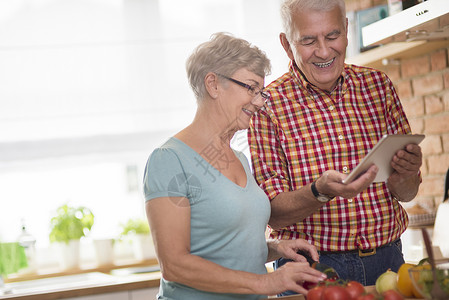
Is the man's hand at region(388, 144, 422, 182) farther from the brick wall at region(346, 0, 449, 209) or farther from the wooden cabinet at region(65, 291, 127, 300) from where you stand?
the wooden cabinet at region(65, 291, 127, 300)

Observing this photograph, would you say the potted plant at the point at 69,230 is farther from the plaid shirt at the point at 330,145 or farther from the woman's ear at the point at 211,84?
the woman's ear at the point at 211,84

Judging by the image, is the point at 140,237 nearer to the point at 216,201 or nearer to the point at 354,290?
the point at 216,201

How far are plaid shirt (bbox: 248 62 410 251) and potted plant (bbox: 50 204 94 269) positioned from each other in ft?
5.84

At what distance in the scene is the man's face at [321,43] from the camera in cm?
174

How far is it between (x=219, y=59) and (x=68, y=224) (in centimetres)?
208

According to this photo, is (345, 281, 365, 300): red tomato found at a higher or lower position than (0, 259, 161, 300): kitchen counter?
higher

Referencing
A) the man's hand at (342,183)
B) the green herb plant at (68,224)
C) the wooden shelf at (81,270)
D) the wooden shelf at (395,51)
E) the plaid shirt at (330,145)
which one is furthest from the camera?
the green herb plant at (68,224)

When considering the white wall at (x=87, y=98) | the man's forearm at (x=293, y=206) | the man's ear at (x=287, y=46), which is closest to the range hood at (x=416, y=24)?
the man's ear at (x=287, y=46)

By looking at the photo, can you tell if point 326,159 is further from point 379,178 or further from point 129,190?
point 129,190

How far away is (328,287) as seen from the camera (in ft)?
4.13

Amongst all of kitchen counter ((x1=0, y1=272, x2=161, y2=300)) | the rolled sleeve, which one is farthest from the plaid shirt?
kitchen counter ((x1=0, y1=272, x2=161, y2=300))

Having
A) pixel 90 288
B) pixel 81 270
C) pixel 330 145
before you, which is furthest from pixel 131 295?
pixel 330 145

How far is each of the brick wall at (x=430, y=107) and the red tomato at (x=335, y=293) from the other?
158 cm

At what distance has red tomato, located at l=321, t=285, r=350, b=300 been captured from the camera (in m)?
1.23
